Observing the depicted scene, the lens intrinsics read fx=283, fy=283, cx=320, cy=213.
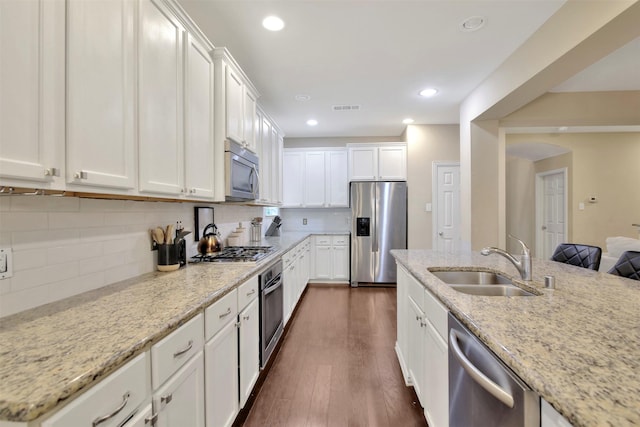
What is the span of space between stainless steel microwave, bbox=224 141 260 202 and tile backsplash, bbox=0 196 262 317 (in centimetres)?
54

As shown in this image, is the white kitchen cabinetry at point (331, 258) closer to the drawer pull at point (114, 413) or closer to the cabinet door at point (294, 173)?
the cabinet door at point (294, 173)

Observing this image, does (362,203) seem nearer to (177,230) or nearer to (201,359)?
(177,230)

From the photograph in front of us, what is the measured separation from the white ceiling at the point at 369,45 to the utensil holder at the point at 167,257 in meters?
1.60

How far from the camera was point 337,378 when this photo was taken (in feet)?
7.04

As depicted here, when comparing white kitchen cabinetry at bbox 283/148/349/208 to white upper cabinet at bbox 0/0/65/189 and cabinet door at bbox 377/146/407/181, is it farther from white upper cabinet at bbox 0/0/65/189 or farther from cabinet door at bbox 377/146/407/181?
white upper cabinet at bbox 0/0/65/189

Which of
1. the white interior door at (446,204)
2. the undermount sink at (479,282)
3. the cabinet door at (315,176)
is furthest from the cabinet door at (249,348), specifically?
the white interior door at (446,204)

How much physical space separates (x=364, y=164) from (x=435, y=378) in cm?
373

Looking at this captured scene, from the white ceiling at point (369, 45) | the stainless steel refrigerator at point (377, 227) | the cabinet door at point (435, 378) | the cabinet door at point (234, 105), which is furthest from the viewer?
the stainless steel refrigerator at point (377, 227)

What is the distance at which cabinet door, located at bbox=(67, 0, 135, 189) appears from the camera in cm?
99

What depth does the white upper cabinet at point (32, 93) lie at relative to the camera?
807 millimetres

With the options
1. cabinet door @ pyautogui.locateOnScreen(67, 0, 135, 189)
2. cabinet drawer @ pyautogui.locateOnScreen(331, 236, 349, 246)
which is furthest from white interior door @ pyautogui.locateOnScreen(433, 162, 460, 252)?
cabinet door @ pyautogui.locateOnScreen(67, 0, 135, 189)

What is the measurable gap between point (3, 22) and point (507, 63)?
10.8 ft

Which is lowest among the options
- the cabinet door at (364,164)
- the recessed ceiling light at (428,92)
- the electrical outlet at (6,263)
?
the electrical outlet at (6,263)

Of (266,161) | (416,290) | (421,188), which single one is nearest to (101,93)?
(416,290)
